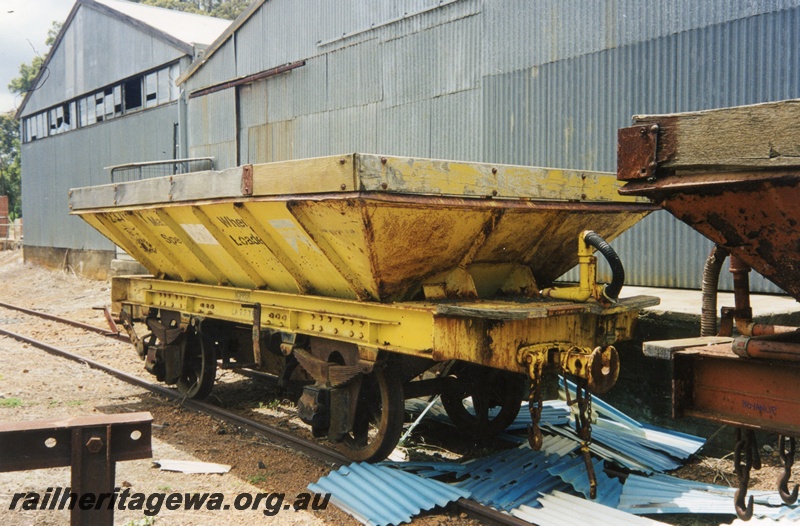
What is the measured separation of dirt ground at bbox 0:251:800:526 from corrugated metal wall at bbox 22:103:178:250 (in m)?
10.2

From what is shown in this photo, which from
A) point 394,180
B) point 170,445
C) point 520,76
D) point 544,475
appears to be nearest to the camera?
point 394,180

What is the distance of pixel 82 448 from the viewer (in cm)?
270

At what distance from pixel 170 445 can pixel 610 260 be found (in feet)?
14.4

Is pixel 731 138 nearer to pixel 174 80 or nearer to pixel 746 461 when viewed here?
pixel 746 461

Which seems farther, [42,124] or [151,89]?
[42,124]

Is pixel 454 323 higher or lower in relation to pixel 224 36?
lower

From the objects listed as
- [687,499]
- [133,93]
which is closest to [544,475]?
[687,499]

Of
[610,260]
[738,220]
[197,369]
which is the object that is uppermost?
[738,220]

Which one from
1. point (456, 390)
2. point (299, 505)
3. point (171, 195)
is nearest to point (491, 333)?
point (456, 390)

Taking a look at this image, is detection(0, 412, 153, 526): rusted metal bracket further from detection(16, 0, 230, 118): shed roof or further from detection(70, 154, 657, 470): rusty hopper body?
detection(16, 0, 230, 118): shed roof

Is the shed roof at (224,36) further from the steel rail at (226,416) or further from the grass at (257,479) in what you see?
the grass at (257,479)

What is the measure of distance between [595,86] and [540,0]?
168 cm

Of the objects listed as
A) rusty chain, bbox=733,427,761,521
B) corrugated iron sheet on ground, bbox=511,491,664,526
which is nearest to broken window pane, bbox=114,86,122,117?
corrugated iron sheet on ground, bbox=511,491,664,526

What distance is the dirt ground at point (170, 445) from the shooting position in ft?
16.2
